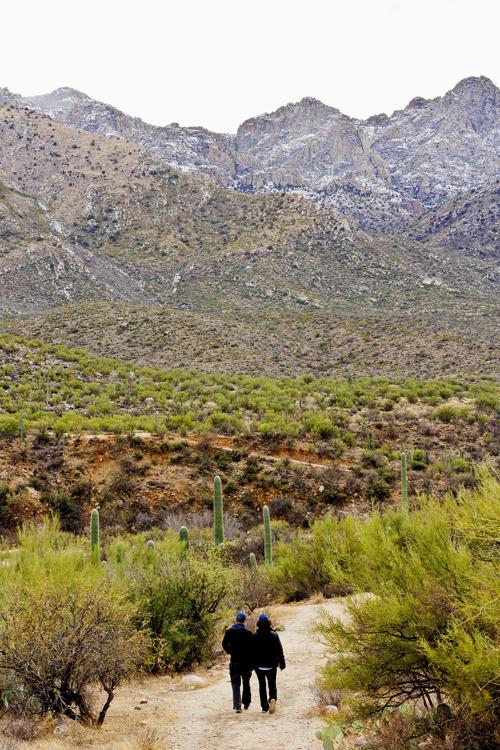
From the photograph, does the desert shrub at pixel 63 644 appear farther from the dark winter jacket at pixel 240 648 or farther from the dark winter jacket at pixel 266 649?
the dark winter jacket at pixel 266 649

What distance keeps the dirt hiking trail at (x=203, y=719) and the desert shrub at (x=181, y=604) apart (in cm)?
43

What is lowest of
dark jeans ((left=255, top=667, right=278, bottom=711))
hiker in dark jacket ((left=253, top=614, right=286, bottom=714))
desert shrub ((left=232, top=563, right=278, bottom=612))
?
desert shrub ((left=232, top=563, right=278, bottom=612))

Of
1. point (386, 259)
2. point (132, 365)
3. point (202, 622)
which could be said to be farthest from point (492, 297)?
point (202, 622)

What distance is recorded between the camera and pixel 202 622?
1108 cm

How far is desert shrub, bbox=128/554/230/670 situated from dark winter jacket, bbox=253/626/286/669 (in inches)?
78.0

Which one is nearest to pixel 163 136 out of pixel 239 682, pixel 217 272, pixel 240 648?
pixel 217 272

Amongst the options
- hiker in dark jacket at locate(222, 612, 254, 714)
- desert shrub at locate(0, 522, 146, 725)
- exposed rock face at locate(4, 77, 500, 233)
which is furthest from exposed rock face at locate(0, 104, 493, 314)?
exposed rock face at locate(4, 77, 500, 233)

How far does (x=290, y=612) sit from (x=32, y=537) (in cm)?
581

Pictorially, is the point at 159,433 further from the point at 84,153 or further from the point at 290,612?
the point at 84,153

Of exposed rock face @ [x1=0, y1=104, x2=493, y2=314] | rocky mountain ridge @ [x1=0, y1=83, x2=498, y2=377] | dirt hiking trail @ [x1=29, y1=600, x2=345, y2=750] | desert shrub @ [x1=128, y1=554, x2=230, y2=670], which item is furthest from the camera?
exposed rock face @ [x1=0, y1=104, x2=493, y2=314]

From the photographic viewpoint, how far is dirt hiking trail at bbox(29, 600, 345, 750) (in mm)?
7121

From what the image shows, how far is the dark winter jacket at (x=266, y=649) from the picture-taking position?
8453mm

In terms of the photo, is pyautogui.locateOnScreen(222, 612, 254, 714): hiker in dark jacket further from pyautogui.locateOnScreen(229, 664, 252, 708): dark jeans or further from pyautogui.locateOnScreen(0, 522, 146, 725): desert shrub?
pyautogui.locateOnScreen(0, 522, 146, 725): desert shrub

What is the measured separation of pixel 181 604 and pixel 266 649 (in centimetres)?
264
